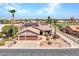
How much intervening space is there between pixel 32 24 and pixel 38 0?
4.05 meters

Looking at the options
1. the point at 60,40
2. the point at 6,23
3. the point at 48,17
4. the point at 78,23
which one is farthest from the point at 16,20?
the point at 78,23

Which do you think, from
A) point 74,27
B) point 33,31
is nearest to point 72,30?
point 74,27

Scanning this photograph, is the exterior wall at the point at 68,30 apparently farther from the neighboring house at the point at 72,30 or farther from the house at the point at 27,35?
the house at the point at 27,35

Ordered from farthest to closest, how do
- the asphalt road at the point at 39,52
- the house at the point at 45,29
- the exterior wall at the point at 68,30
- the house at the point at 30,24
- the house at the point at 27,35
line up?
the house at the point at 45,29
the house at the point at 30,24
the exterior wall at the point at 68,30
the house at the point at 27,35
the asphalt road at the point at 39,52

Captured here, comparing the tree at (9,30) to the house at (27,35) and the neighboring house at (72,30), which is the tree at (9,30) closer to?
the house at (27,35)

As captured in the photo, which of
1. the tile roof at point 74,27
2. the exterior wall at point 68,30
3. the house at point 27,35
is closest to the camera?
the house at point 27,35

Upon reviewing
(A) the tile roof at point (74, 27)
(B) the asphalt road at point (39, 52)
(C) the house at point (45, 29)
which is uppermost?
(A) the tile roof at point (74, 27)

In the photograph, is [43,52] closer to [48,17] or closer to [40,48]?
[40,48]

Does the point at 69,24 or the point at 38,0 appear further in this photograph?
the point at 69,24

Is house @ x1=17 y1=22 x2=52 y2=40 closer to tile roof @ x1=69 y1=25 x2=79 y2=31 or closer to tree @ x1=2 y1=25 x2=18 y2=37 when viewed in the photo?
tree @ x1=2 y1=25 x2=18 y2=37

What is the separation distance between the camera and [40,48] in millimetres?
10773

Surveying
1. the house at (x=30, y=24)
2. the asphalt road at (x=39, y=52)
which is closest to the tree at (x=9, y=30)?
the house at (x=30, y=24)

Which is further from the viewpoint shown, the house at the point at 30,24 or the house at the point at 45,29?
the house at the point at 45,29

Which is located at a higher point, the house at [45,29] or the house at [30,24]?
the house at [30,24]
